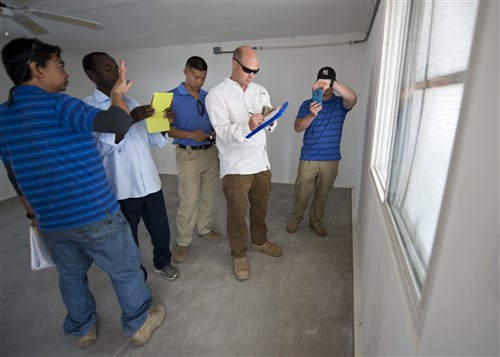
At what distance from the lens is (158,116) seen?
5.42 ft

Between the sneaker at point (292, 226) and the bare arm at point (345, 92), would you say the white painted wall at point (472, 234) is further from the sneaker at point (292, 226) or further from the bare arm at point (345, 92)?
the sneaker at point (292, 226)

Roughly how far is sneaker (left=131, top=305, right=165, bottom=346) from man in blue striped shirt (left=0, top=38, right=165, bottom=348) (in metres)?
0.07

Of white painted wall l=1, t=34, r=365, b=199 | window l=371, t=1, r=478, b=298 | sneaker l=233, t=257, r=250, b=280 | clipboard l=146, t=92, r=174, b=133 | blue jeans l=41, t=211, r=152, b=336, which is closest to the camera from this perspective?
window l=371, t=1, r=478, b=298

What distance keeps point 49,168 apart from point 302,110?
1.85 m

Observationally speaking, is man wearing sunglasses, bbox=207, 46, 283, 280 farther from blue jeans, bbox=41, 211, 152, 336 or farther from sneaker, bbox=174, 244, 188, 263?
blue jeans, bbox=41, 211, 152, 336

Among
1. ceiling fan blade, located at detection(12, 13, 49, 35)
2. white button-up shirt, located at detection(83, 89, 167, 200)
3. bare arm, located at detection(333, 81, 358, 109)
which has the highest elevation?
ceiling fan blade, located at detection(12, 13, 49, 35)

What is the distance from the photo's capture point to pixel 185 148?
86.8 inches

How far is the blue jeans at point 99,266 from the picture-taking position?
1.27 m

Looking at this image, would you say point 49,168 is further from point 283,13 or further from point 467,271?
point 283,13

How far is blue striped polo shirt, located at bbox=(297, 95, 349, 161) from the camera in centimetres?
225

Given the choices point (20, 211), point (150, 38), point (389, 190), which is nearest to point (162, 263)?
point (389, 190)

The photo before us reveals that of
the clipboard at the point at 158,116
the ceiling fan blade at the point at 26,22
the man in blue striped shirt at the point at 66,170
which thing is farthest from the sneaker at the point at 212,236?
the ceiling fan blade at the point at 26,22

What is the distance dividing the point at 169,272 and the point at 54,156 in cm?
124

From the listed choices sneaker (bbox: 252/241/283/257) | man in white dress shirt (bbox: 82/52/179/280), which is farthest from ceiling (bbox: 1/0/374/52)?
sneaker (bbox: 252/241/283/257)
